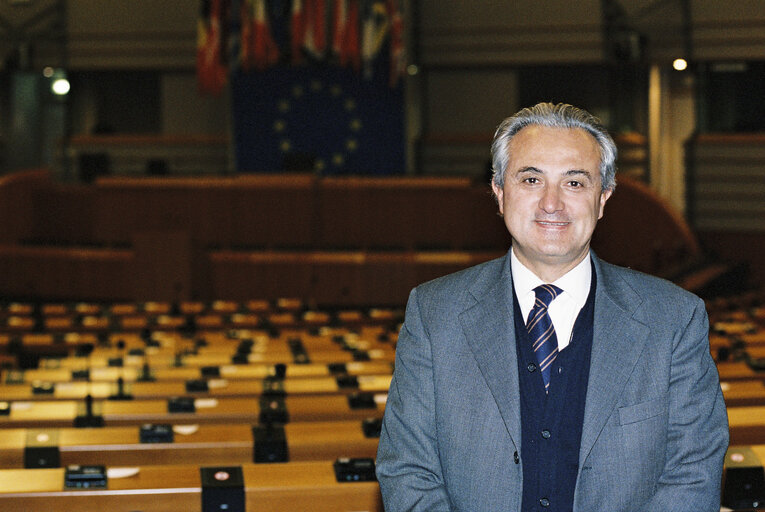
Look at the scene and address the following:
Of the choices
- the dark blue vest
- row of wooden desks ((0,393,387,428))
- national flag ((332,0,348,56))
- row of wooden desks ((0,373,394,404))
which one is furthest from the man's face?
national flag ((332,0,348,56))

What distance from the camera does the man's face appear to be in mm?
2289

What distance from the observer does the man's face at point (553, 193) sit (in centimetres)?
229

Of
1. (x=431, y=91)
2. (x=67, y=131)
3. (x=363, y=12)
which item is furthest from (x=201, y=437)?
(x=67, y=131)

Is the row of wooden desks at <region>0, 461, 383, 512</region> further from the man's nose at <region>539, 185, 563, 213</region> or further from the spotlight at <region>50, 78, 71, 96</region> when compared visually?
the spotlight at <region>50, 78, 71, 96</region>

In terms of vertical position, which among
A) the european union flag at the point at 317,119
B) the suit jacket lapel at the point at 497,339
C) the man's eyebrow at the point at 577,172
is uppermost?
the european union flag at the point at 317,119

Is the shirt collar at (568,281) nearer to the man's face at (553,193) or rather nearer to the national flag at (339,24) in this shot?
the man's face at (553,193)

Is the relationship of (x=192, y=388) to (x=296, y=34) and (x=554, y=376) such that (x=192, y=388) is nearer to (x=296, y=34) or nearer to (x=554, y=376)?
(x=554, y=376)

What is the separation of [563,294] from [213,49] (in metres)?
13.0

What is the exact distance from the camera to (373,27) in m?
14.9

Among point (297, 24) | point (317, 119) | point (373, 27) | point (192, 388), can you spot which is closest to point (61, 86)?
point (317, 119)

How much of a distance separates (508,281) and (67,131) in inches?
658

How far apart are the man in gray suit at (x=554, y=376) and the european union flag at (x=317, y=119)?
13.9 metres

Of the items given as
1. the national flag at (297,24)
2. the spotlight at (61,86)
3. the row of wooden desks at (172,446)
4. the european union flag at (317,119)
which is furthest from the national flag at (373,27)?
the row of wooden desks at (172,446)

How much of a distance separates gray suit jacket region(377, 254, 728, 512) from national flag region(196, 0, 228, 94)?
42.4ft
